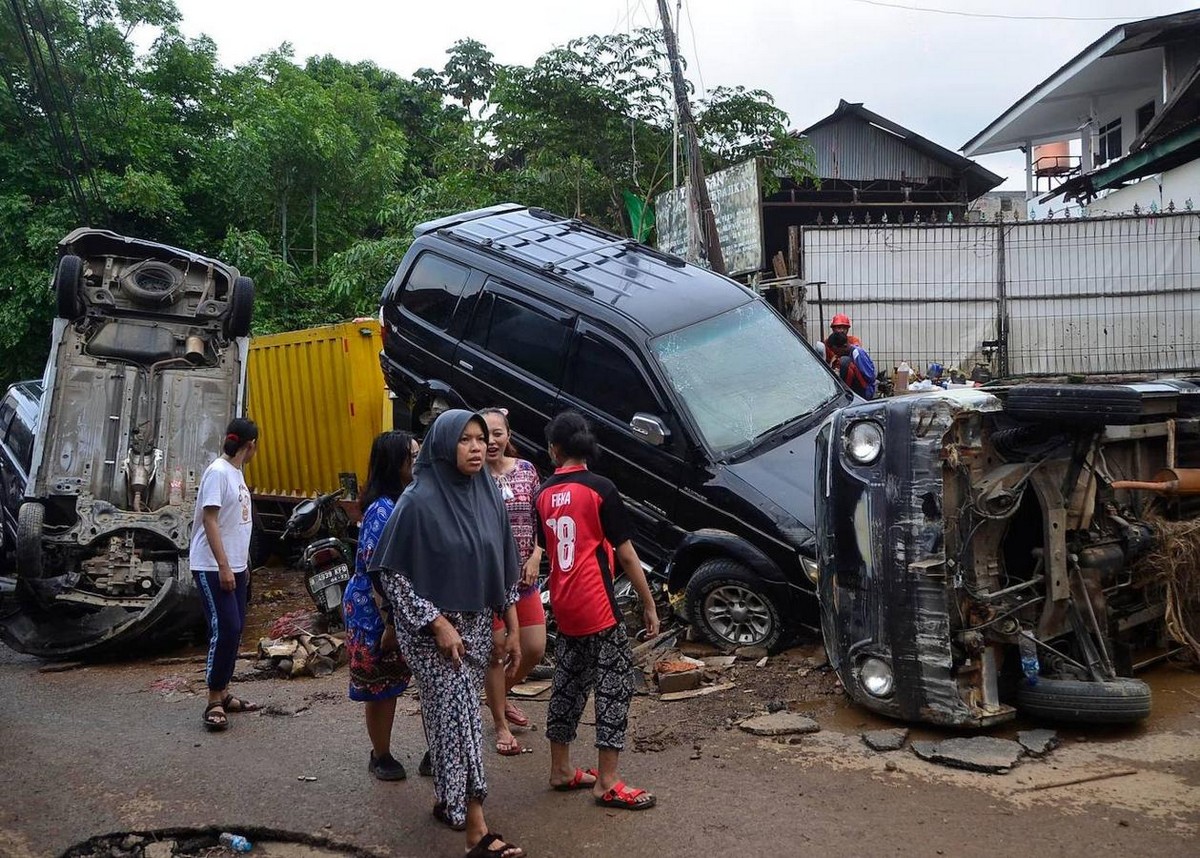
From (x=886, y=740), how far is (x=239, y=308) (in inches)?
244

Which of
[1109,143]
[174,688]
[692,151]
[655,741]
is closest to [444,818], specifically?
[655,741]

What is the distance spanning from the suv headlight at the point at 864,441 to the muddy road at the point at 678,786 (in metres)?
1.27

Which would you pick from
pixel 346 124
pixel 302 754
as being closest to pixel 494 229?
pixel 302 754

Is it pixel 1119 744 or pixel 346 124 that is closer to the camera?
pixel 1119 744

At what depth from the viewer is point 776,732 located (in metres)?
5.14

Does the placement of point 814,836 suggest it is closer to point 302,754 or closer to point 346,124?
point 302,754

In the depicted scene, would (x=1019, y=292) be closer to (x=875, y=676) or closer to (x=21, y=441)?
(x=875, y=676)

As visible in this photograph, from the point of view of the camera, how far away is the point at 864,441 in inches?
198

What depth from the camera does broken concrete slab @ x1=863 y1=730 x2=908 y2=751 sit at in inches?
189

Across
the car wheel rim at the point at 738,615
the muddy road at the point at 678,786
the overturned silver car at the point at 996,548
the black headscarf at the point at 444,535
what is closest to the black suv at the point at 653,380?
the car wheel rim at the point at 738,615

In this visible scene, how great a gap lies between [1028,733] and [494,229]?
5.66 m

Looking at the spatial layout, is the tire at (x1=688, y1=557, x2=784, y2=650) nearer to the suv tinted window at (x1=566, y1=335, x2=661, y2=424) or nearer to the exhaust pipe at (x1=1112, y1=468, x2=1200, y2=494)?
the suv tinted window at (x1=566, y1=335, x2=661, y2=424)

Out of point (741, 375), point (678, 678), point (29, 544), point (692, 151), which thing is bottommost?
point (678, 678)

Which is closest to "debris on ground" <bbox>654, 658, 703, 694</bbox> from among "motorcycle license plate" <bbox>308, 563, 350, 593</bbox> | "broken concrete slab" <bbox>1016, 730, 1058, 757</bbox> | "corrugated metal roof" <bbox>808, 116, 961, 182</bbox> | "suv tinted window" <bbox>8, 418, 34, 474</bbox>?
"broken concrete slab" <bbox>1016, 730, 1058, 757</bbox>
